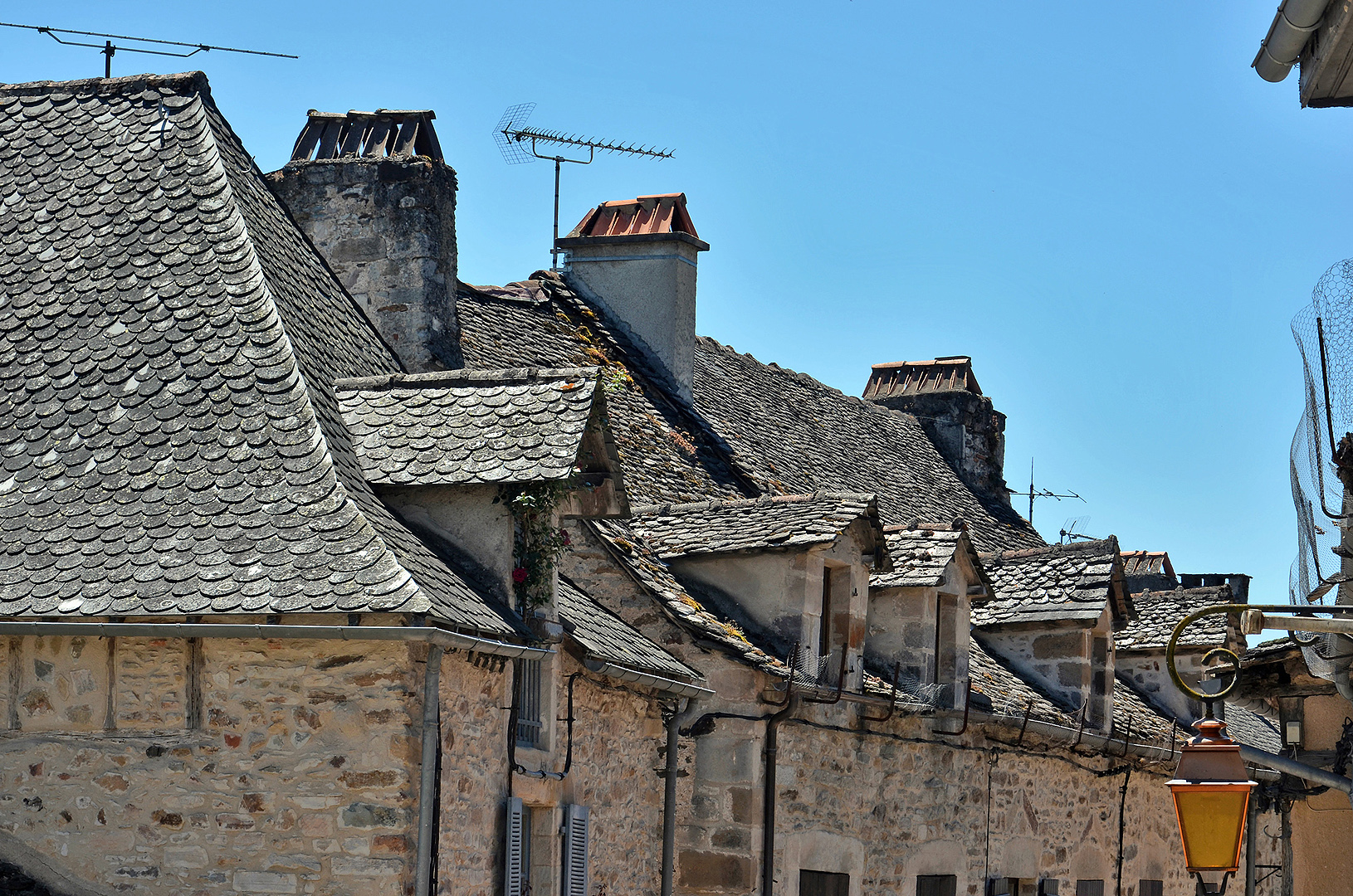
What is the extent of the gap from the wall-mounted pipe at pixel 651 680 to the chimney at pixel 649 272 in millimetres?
6041

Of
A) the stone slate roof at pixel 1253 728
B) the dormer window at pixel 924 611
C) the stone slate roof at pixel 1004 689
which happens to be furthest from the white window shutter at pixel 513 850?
the stone slate roof at pixel 1253 728

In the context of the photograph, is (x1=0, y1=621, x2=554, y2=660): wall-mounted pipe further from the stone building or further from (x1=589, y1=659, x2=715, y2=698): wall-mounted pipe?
(x1=589, y1=659, x2=715, y2=698): wall-mounted pipe

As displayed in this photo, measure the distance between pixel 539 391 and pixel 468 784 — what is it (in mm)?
2335

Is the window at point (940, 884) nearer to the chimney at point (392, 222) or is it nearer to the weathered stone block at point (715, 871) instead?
the weathered stone block at point (715, 871)

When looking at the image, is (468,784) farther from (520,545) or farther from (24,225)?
(24,225)

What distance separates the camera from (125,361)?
10.2 meters

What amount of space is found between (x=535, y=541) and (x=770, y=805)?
11.4ft

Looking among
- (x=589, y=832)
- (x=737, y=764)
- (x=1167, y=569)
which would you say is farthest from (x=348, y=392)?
(x=1167, y=569)

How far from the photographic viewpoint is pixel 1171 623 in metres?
20.7

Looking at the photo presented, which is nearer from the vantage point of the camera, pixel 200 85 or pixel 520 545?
pixel 520 545

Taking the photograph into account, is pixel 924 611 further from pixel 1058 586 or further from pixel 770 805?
pixel 1058 586

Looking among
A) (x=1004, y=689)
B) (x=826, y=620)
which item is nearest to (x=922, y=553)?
(x=826, y=620)

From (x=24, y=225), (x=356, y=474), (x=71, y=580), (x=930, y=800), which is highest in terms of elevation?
(x=24, y=225)

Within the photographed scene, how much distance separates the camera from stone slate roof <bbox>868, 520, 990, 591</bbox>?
1475 centimetres
